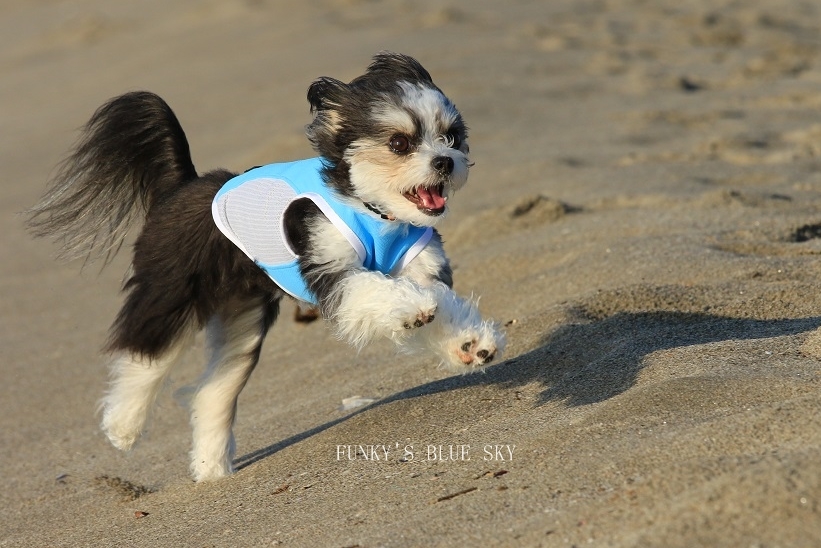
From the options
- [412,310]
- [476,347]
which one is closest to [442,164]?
[412,310]

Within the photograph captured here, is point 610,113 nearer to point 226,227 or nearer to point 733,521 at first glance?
point 226,227

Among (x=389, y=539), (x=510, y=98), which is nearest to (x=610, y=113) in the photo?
(x=510, y=98)

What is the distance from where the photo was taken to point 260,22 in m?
15.8

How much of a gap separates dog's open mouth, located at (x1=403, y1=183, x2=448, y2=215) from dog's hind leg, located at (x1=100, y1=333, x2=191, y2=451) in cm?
113

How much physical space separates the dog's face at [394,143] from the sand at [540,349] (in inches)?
33.8

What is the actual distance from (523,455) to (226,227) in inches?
56.3

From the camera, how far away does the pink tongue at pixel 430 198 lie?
4.00m

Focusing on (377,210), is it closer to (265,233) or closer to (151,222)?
(265,233)

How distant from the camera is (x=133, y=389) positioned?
4.62 meters

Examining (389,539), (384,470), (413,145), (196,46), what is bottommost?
(196,46)

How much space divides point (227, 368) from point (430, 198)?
4.09ft

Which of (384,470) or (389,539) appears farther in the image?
(384,470)

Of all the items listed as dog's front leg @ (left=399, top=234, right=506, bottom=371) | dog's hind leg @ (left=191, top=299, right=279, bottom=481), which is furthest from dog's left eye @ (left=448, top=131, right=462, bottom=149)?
dog's hind leg @ (left=191, top=299, right=279, bottom=481)

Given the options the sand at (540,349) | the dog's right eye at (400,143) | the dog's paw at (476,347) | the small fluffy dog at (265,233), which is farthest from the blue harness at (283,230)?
the sand at (540,349)
